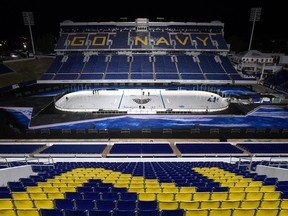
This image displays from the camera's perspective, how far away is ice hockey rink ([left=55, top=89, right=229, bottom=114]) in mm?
31483

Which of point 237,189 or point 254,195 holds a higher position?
point 254,195

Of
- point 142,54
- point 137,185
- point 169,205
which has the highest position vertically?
point 142,54

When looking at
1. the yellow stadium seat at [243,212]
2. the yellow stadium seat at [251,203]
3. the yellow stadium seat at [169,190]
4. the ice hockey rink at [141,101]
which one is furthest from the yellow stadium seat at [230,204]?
the ice hockey rink at [141,101]

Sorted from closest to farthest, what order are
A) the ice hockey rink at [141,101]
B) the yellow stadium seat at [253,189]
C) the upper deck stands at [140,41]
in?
the yellow stadium seat at [253,189] < the ice hockey rink at [141,101] < the upper deck stands at [140,41]

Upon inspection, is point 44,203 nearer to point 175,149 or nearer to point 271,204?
→ point 271,204

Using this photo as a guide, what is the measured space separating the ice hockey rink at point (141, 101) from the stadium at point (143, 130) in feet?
0.61

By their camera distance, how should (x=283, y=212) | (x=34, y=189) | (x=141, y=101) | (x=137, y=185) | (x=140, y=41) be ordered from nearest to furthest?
(x=283, y=212)
(x=34, y=189)
(x=137, y=185)
(x=141, y=101)
(x=140, y=41)

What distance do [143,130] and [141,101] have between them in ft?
43.1

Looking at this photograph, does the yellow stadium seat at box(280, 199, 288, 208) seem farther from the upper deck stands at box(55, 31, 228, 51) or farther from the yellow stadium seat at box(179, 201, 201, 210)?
the upper deck stands at box(55, 31, 228, 51)

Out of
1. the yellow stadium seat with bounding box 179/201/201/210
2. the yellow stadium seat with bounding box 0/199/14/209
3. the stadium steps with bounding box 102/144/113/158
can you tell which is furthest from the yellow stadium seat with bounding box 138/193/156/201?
the stadium steps with bounding box 102/144/113/158

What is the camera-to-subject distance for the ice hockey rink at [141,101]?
3148cm

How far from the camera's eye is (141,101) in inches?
1389

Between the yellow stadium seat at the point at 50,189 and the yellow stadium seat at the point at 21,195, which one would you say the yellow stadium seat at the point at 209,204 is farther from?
the yellow stadium seat at the point at 21,195

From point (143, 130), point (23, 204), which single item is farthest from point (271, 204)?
point (143, 130)
